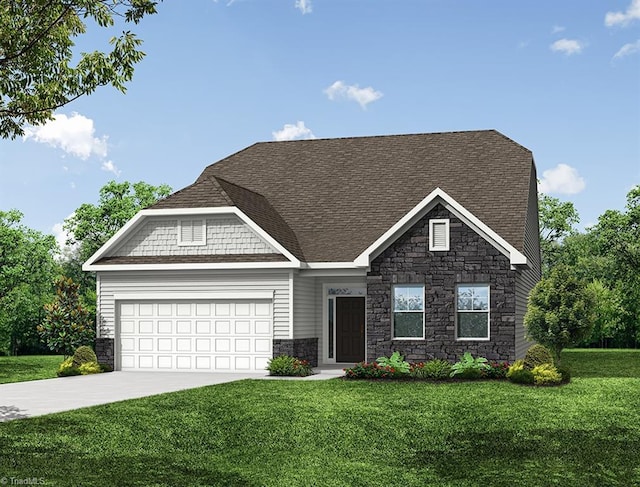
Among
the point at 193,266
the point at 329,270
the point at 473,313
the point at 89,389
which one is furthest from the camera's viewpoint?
the point at 329,270

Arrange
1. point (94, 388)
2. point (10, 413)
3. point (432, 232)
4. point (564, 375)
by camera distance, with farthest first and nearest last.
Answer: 1. point (432, 232)
2. point (564, 375)
3. point (94, 388)
4. point (10, 413)

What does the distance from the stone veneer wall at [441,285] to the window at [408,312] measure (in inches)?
7.9

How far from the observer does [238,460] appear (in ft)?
46.0

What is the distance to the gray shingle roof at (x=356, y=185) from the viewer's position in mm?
29828

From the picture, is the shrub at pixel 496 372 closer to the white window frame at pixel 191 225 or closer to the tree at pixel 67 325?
the white window frame at pixel 191 225

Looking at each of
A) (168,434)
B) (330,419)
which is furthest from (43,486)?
(330,419)

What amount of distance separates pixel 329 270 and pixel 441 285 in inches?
163

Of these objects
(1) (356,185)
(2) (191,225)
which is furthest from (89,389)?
(1) (356,185)

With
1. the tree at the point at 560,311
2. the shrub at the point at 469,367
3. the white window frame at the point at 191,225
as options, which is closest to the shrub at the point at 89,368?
the white window frame at the point at 191,225

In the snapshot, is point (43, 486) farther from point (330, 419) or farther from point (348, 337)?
point (348, 337)

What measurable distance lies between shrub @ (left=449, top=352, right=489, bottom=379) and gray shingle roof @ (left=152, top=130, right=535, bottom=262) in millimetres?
3805

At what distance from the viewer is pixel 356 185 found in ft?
110

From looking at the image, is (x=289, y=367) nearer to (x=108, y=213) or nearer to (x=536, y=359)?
(x=536, y=359)

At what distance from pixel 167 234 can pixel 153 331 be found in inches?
126
